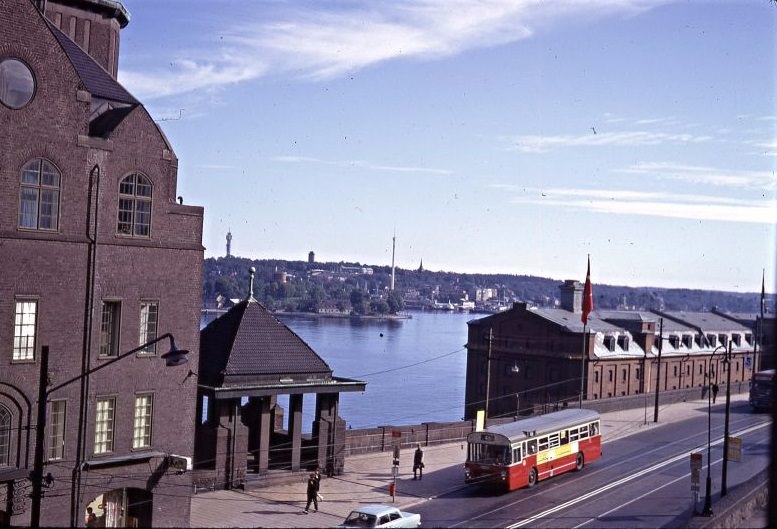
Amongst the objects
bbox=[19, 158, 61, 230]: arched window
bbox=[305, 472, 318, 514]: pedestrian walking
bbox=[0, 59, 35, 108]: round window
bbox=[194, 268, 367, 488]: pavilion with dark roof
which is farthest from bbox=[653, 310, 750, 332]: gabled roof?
bbox=[0, 59, 35, 108]: round window

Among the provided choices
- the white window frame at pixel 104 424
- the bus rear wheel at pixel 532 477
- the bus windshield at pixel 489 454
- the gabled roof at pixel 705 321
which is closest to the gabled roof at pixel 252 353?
the bus windshield at pixel 489 454

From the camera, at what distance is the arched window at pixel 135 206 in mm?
28156

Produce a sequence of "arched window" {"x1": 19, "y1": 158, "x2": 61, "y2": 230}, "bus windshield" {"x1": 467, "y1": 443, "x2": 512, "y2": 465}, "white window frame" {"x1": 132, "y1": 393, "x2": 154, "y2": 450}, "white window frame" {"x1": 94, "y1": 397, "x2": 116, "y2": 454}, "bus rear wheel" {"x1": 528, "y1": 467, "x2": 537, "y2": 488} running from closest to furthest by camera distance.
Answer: "arched window" {"x1": 19, "y1": 158, "x2": 61, "y2": 230} → "white window frame" {"x1": 94, "y1": 397, "x2": 116, "y2": 454} → "white window frame" {"x1": 132, "y1": 393, "x2": 154, "y2": 450} → "bus windshield" {"x1": 467, "y1": 443, "x2": 512, "y2": 465} → "bus rear wheel" {"x1": 528, "y1": 467, "x2": 537, "y2": 488}

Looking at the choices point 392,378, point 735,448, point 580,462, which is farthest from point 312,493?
point 392,378

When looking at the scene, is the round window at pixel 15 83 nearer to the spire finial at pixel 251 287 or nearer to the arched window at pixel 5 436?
the arched window at pixel 5 436

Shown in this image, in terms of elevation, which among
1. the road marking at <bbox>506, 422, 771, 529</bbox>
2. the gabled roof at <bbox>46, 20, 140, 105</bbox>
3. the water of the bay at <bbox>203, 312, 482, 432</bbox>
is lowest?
the water of the bay at <bbox>203, 312, 482, 432</bbox>

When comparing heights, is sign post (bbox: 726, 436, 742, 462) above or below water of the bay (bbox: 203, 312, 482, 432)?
above

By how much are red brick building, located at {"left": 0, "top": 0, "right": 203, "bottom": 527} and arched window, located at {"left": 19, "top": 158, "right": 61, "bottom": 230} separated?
0.03 meters

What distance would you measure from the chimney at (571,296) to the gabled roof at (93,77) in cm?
6493

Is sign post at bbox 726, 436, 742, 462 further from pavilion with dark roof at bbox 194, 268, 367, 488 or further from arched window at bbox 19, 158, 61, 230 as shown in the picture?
arched window at bbox 19, 158, 61, 230

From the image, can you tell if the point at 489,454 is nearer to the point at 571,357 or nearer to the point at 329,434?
the point at 329,434

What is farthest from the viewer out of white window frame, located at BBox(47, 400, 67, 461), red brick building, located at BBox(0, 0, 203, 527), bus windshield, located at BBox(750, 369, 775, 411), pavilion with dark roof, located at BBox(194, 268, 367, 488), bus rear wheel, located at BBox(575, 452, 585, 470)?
bus windshield, located at BBox(750, 369, 775, 411)

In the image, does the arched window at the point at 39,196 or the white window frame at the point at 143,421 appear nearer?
the arched window at the point at 39,196

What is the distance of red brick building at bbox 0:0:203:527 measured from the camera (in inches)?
1003
